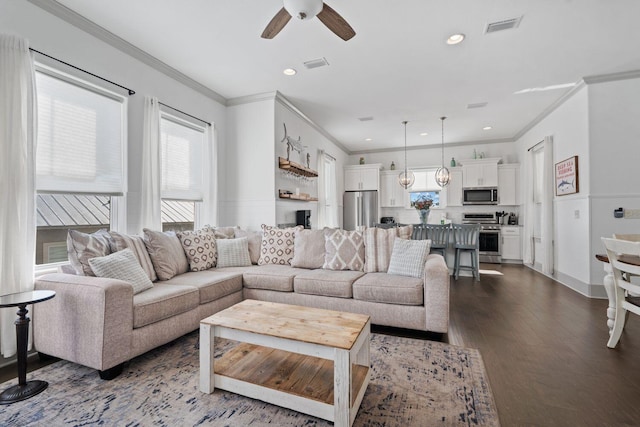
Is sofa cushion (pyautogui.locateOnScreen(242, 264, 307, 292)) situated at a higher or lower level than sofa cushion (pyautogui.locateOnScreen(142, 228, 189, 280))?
lower

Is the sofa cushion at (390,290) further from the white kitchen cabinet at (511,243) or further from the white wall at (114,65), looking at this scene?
the white kitchen cabinet at (511,243)

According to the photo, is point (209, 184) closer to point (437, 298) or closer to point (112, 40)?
point (112, 40)

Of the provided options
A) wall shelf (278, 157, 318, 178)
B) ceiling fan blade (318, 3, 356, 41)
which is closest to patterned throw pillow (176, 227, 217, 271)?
wall shelf (278, 157, 318, 178)

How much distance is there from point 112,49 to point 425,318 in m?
4.02

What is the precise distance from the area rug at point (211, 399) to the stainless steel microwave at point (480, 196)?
17.8 feet

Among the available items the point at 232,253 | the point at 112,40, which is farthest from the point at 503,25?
the point at 112,40

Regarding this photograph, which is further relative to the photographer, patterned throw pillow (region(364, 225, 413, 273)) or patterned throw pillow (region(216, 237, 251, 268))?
patterned throw pillow (region(216, 237, 251, 268))

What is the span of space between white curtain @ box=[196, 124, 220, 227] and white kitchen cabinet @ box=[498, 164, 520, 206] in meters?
6.24

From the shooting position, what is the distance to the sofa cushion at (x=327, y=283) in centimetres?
283

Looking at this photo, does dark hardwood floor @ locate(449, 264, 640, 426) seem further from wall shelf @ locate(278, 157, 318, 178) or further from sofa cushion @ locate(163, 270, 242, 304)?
wall shelf @ locate(278, 157, 318, 178)

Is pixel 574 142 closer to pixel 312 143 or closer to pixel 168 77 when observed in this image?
pixel 312 143

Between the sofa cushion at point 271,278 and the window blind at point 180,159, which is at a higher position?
the window blind at point 180,159

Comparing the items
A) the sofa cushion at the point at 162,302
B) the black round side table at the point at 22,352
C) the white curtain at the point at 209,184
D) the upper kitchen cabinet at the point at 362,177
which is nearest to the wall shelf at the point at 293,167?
the white curtain at the point at 209,184

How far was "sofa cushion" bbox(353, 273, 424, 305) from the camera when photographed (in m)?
2.60
